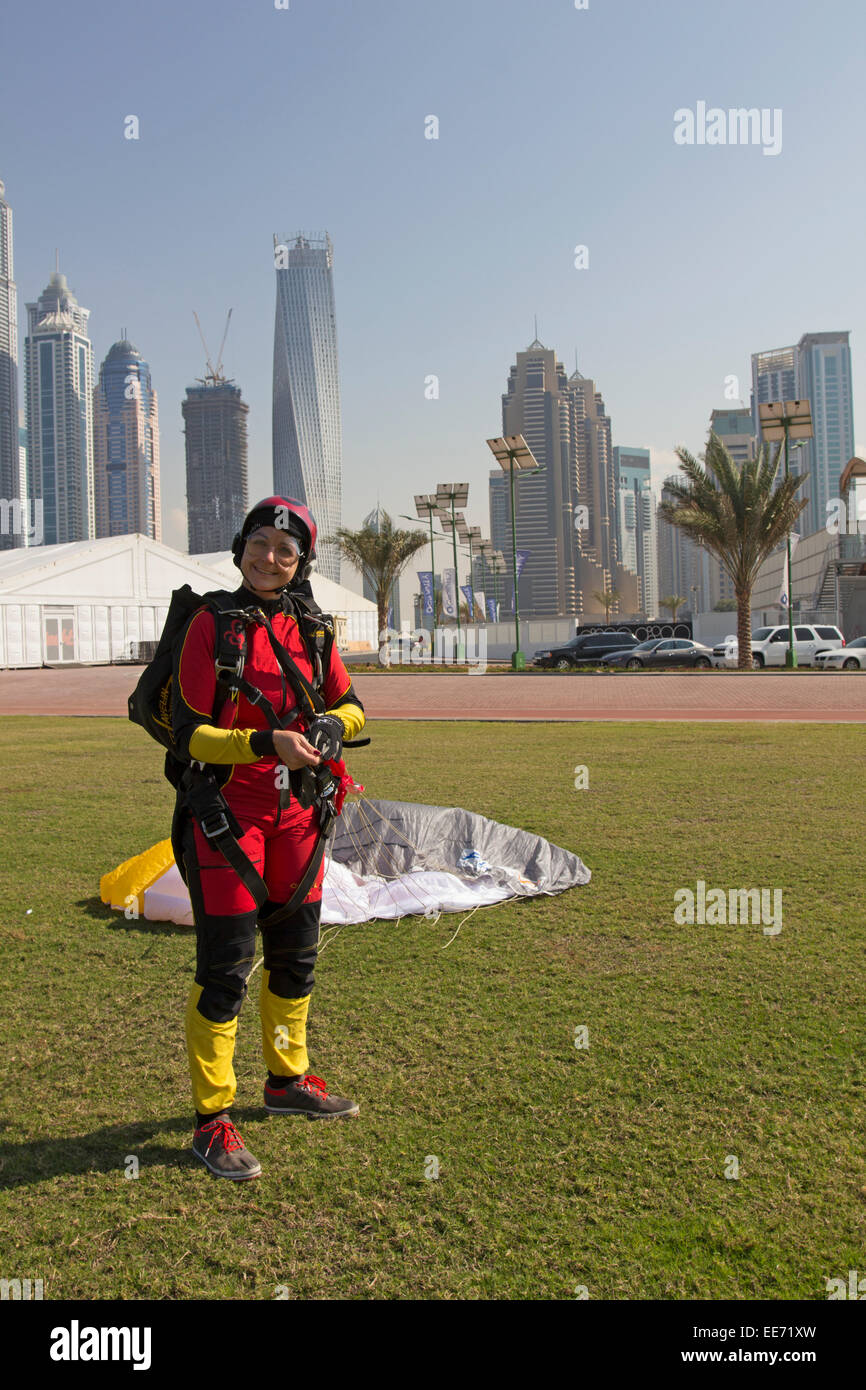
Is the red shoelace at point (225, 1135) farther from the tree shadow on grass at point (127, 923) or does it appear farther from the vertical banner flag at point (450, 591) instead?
the vertical banner flag at point (450, 591)

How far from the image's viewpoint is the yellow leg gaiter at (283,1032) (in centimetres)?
317

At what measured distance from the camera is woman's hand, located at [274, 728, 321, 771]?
274 cm

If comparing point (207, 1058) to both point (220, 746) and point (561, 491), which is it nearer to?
point (220, 746)

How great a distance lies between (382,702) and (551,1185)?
20853 mm

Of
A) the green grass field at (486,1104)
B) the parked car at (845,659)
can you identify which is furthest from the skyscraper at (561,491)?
the green grass field at (486,1104)

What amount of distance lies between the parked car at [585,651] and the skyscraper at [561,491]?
259ft

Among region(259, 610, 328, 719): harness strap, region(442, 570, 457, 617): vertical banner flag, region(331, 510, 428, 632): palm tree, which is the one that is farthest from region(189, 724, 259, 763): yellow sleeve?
region(442, 570, 457, 617): vertical banner flag

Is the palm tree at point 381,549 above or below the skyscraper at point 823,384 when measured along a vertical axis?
below

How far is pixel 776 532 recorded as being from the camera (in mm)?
30844

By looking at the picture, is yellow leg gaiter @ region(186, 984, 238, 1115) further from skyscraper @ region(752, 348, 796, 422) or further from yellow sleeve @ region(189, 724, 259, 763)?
skyscraper @ region(752, 348, 796, 422)

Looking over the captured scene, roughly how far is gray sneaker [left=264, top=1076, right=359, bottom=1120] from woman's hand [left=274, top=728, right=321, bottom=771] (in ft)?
3.95

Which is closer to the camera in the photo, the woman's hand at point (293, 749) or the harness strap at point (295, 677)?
the woman's hand at point (293, 749)

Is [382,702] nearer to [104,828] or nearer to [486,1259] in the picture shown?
[104,828]
